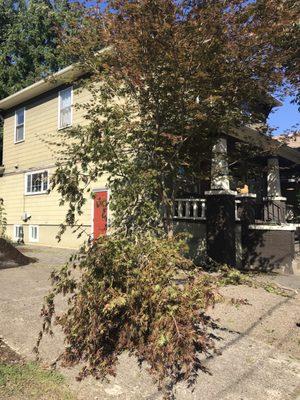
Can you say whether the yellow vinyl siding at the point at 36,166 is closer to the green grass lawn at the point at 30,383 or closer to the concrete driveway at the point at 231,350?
the concrete driveway at the point at 231,350

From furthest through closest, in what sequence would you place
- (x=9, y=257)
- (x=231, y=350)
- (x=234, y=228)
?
(x=234, y=228) → (x=9, y=257) → (x=231, y=350)

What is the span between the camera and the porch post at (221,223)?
10625 mm

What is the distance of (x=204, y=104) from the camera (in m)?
7.37

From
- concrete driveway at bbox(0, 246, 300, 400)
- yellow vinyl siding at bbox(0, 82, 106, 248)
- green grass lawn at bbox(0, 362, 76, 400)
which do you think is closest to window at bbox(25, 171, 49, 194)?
yellow vinyl siding at bbox(0, 82, 106, 248)

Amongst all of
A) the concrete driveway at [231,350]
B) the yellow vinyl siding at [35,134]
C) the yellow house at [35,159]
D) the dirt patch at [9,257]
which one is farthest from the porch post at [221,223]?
the yellow vinyl siding at [35,134]

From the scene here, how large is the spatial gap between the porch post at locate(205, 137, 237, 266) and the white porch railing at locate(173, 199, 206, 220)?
0.47m

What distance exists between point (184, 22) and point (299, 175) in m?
13.0

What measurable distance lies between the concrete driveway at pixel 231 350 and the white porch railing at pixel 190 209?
381 centimetres

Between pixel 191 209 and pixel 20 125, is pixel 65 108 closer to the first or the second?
pixel 20 125

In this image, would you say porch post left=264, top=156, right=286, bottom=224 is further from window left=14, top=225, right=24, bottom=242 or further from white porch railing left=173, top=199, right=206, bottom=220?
window left=14, top=225, right=24, bottom=242

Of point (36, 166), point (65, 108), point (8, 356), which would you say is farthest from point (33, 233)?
point (8, 356)

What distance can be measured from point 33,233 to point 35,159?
293cm

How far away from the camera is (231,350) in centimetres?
517

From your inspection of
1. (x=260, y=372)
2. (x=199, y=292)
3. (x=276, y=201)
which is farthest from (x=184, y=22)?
(x=276, y=201)
